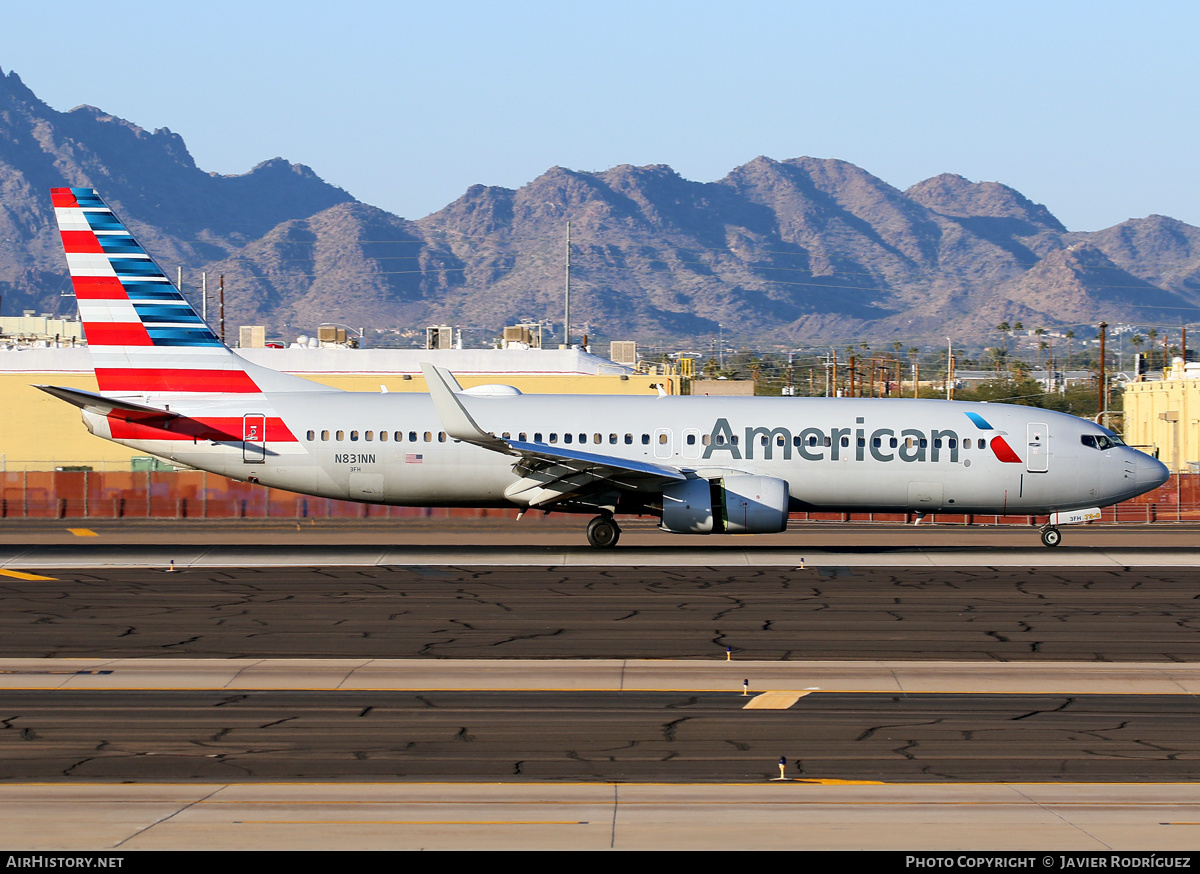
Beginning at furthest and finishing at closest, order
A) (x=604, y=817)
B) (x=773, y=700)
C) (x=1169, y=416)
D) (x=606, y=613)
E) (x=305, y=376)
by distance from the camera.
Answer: (x=1169, y=416), (x=305, y=376), (x=606, y=613), (x=773, y=700), (x=604, y=817)

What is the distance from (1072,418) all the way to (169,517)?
111 feet

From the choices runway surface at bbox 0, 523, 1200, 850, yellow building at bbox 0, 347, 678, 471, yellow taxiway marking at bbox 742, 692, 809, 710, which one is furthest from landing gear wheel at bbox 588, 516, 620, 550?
yellow building at bbox 0, 347, 678, 471

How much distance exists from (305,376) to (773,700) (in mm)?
51276

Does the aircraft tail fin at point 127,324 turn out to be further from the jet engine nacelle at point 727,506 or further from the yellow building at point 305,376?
the yellow building at point 305,376

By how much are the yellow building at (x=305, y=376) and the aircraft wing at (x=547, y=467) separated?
101 feet

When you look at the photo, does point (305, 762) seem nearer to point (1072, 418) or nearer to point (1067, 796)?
point (1067, 796)

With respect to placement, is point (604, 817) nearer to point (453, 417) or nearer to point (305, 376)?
point (453, 417)

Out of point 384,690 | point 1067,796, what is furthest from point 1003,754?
point 384,690

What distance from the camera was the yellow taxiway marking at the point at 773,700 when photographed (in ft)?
50.0

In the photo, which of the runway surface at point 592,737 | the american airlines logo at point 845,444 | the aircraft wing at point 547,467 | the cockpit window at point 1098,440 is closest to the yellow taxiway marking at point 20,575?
the aircraft wing at point 547,467

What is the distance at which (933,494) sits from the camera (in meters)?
30.5

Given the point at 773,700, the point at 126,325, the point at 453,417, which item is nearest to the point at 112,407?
the point at 126,325

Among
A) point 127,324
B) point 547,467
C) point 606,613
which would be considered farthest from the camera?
point 127,324

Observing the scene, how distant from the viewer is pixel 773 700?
15617 millimetres
